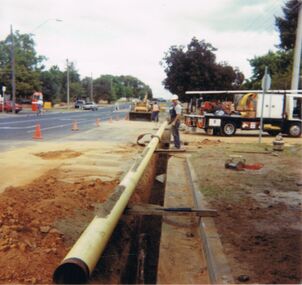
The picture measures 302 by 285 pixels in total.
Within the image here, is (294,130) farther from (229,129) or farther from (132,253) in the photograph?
(132,253)

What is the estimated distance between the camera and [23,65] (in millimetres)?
65875

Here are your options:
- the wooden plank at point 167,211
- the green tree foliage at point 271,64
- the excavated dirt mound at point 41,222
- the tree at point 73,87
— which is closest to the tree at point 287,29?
the green tree foliage at point 271,64

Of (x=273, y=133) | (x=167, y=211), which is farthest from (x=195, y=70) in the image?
(x=167, y=211)

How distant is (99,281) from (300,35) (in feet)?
84.2

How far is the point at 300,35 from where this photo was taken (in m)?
27.2

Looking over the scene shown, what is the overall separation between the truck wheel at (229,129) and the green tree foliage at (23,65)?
148ft

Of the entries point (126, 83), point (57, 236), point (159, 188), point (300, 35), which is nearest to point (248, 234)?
point (57, 236)

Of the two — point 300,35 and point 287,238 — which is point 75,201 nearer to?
point 287,238

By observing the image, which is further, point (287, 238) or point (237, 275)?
point (287, 238)

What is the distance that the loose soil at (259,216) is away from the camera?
174 inches

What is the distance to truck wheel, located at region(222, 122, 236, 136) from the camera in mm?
24078

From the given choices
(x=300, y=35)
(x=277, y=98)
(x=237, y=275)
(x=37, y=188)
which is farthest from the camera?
(x=300, y=35)

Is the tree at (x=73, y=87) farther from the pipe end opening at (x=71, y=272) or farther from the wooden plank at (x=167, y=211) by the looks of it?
the pipe end opening at (x=71, y=272)

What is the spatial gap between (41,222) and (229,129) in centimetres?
1916
